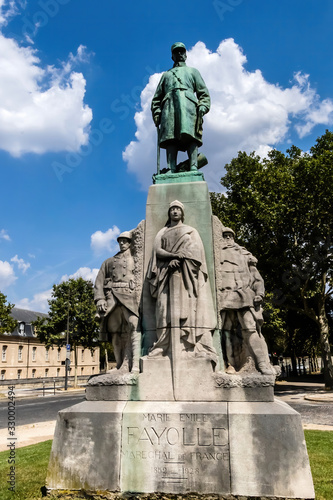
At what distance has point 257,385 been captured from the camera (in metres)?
5.81

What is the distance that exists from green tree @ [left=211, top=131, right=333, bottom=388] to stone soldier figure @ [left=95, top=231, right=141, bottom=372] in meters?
18.1

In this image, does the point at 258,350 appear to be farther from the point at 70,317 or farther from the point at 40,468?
the point at 70,317

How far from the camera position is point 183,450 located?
18.0 feet

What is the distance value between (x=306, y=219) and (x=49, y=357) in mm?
42677

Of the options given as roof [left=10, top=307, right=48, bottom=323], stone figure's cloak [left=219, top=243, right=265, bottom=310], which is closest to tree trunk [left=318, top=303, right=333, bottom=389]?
stone figure's cloak [left=219, top=243, right=265, bottom=310]

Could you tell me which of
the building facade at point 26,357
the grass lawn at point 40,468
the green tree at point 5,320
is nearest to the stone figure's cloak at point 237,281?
the grass lawn at point 40,468

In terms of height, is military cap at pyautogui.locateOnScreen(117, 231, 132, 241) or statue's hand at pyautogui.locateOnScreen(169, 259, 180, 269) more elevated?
military cap at pyautogui.locateOnScreen(117, 231, 132, 241)

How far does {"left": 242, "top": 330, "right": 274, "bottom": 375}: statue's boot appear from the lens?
627 cm

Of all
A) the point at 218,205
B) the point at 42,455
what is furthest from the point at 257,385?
the point at 218,205

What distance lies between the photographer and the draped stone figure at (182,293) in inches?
244

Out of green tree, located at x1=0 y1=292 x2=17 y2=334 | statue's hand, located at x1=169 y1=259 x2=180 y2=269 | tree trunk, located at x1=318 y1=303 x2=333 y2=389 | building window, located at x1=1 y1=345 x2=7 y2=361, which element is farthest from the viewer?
building window, located at x1=1 y1=345 x2=7 y2=361

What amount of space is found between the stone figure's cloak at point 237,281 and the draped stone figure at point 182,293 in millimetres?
336

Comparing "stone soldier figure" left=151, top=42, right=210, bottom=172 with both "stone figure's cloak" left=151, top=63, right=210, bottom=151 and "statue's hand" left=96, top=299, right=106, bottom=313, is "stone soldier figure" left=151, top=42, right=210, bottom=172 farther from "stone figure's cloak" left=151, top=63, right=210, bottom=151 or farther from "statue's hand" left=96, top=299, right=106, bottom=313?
"statue's hand" left=96, top=299, right=106, bottom=313

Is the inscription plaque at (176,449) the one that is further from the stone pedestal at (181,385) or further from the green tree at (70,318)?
the green tree at (70,318)
